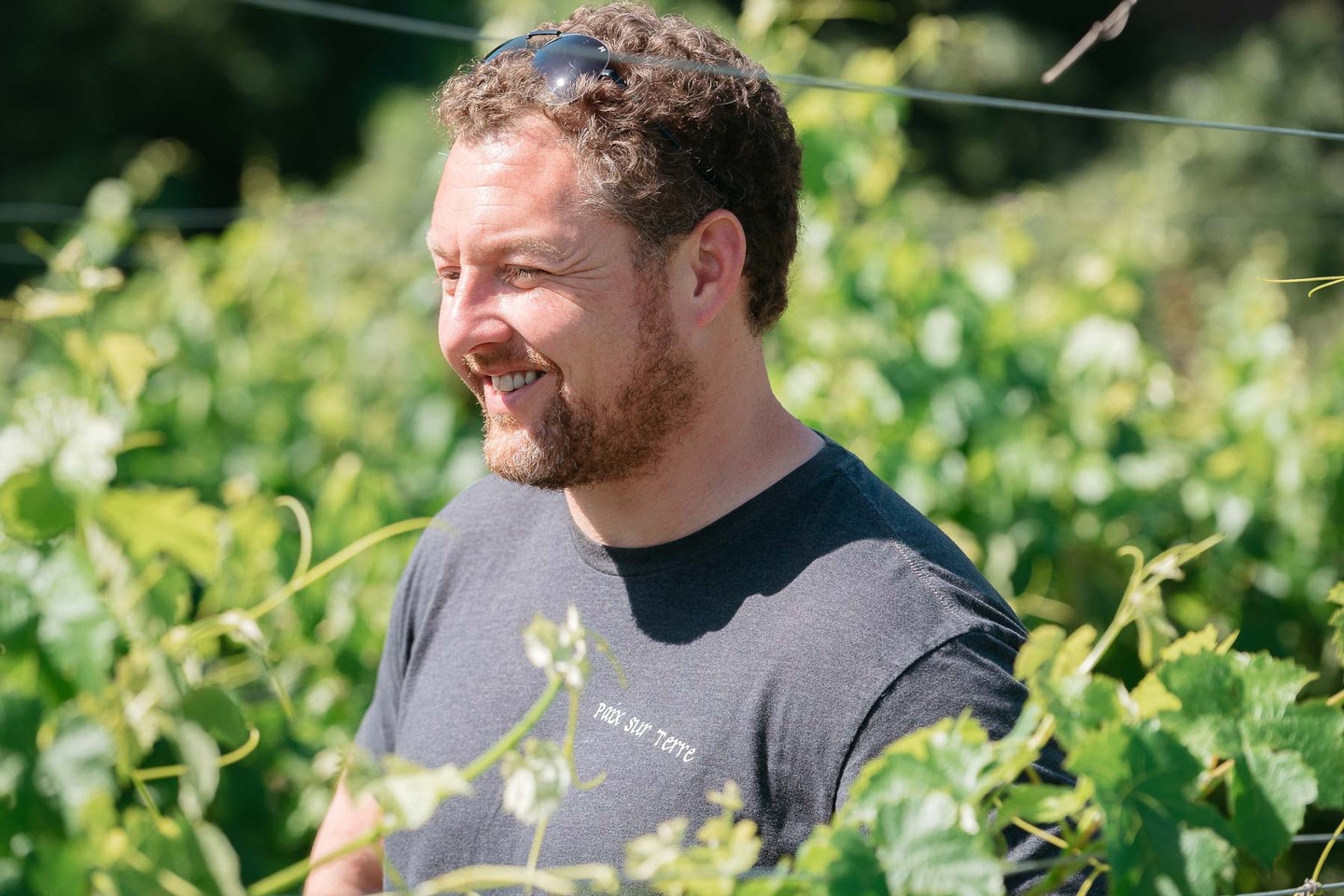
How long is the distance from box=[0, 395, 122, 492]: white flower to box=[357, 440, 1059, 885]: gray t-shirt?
0.50 m

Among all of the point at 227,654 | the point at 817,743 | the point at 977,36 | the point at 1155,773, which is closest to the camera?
the point at 1155,773

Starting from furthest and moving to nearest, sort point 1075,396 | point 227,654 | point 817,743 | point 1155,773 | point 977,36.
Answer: point 977,36, point 1075,396, point 227,654, point 817,743, point 1155,773

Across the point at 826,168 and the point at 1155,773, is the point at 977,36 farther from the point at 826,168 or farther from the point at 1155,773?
the point at 1155,773

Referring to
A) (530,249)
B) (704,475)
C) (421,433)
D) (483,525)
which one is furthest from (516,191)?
(421,433)

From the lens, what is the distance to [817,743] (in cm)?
136

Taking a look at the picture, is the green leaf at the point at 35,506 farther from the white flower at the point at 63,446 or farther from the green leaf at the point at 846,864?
the green leaf at the point at 846,864

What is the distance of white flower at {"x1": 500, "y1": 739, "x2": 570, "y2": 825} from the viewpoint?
80cm

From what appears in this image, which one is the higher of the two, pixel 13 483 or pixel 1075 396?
pixel 13 483

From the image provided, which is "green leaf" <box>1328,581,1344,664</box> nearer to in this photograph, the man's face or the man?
→ the man

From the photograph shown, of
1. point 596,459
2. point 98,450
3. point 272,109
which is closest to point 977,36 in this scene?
point 596,459

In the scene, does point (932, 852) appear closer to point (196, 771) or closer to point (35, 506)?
point (196, 771)

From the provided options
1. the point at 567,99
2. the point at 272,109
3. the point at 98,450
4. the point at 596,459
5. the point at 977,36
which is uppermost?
the point at 272,109

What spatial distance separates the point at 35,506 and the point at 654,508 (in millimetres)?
716

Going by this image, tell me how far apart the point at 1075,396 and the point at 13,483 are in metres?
2.81
